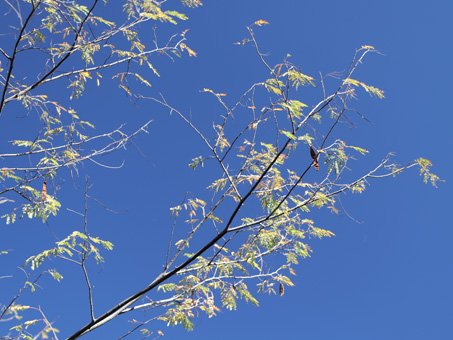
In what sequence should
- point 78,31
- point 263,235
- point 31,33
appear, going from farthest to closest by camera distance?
point 31,33, point 263,235, point 78,31

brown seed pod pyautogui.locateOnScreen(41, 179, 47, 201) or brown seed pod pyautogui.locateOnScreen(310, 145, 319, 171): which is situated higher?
brown seed pod pyautogui.locateOnScreen(41, 179, 47, 201)

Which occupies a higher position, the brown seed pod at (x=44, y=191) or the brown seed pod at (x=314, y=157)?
the brown seed pod at (x=44, y=191)

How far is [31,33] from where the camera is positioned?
4.51m

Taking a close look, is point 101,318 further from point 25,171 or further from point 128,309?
point 25,171

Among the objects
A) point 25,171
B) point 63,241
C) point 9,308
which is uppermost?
point 25,171

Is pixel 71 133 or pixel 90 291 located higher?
pixel 71 133

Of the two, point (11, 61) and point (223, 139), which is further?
point (223, 139)

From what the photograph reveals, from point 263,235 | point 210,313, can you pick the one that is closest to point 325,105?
point 263,235

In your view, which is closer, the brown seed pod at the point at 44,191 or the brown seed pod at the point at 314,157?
the brown seed pod at the point at 314,157

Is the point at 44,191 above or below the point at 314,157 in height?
above

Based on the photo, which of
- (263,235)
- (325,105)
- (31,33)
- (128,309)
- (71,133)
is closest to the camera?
(325,105)

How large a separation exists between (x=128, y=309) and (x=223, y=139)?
2015 mm

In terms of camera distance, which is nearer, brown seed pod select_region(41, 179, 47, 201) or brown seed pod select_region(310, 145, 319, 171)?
brown seed pod select_region(310, 145, 319, 171)

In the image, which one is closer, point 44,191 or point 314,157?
point 314,157
